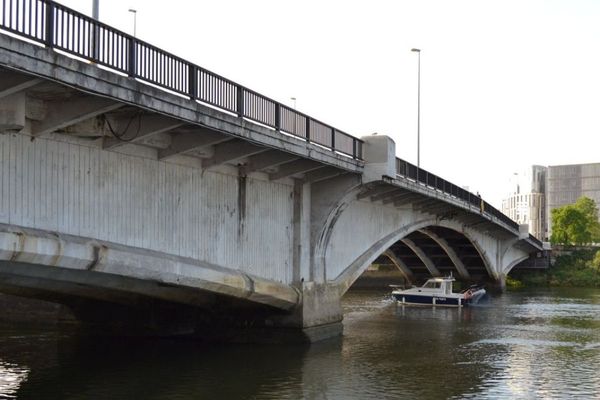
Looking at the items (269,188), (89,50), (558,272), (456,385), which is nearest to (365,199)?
(269,188)

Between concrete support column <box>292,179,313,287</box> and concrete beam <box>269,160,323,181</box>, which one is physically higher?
concrete beam <box>269,160,323,181</box>

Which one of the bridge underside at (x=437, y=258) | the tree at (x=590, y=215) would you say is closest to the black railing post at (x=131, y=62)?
the bridge underside at (x=437, y=258)

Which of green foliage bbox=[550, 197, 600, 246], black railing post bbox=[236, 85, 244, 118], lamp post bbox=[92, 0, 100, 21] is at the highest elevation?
lamp post bbox=[92, 0, 100, 21]

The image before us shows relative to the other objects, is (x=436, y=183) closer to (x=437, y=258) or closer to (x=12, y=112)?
(x=12, y=112)

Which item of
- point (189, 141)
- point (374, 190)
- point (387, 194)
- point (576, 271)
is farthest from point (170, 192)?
point (576, 271)

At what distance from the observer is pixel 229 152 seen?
2055 cm

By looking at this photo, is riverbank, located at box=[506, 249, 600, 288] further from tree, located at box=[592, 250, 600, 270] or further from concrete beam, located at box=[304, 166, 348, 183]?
concrete beam, located at box=[304, 166, 348, 183]

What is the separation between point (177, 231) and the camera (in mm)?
19562

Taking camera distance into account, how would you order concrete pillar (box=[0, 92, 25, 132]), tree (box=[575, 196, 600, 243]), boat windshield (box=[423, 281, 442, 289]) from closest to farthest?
1. concrete pillar (box=[0, 92, 25, 132])
2. boat windshield (box=[423, 281, 442, 289])
3. tree (box=[575, 196, 600, 243])

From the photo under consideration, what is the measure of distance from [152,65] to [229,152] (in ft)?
15.7

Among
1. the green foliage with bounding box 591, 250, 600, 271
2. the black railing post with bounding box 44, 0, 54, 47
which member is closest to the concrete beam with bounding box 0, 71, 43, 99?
the black railing post with bounding box 44, 0, 54, 47

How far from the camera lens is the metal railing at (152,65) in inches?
515

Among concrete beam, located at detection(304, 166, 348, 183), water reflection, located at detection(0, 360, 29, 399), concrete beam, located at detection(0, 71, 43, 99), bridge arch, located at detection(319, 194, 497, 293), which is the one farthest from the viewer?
bridge arch, located at detection(319, 194, 497, 293)

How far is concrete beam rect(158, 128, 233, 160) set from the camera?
1866cm
